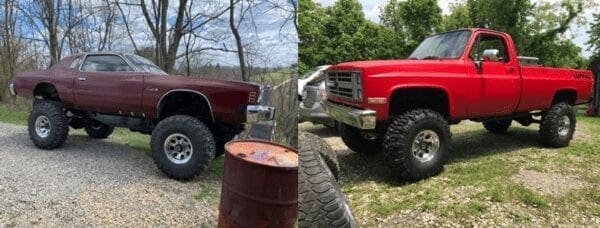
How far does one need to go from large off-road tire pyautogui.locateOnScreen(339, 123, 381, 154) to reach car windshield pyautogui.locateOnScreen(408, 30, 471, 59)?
23 cm

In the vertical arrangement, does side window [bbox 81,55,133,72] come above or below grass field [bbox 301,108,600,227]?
above

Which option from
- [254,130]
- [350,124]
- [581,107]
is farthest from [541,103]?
[254,130]

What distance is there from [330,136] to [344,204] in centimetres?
18

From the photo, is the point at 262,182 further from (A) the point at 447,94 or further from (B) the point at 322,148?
(A) the point at 447,94

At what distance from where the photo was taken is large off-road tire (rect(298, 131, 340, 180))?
1090 millimetres

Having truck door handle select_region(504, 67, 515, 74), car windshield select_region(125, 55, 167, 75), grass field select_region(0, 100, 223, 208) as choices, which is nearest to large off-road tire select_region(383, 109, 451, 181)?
truck door handle select_region(504, 67, 515, 74)

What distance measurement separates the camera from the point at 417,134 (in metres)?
1.30

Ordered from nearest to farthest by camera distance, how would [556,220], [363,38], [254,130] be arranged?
[363,38] < [254,130] < [556,220]

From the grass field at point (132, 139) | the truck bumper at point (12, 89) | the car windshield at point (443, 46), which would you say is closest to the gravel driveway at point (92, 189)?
the grass field at point (132, 139)

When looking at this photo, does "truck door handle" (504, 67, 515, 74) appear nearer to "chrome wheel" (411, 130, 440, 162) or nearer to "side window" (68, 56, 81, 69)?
"chrome wheel" (411, 130, 440, 162)

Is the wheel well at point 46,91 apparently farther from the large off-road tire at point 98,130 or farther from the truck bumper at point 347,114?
the truck bumper at point 347,114

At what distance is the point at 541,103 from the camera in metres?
1.25

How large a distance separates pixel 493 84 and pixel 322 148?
1.55ft

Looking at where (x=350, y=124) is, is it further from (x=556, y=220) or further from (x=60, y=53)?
(x=60, y=53)
